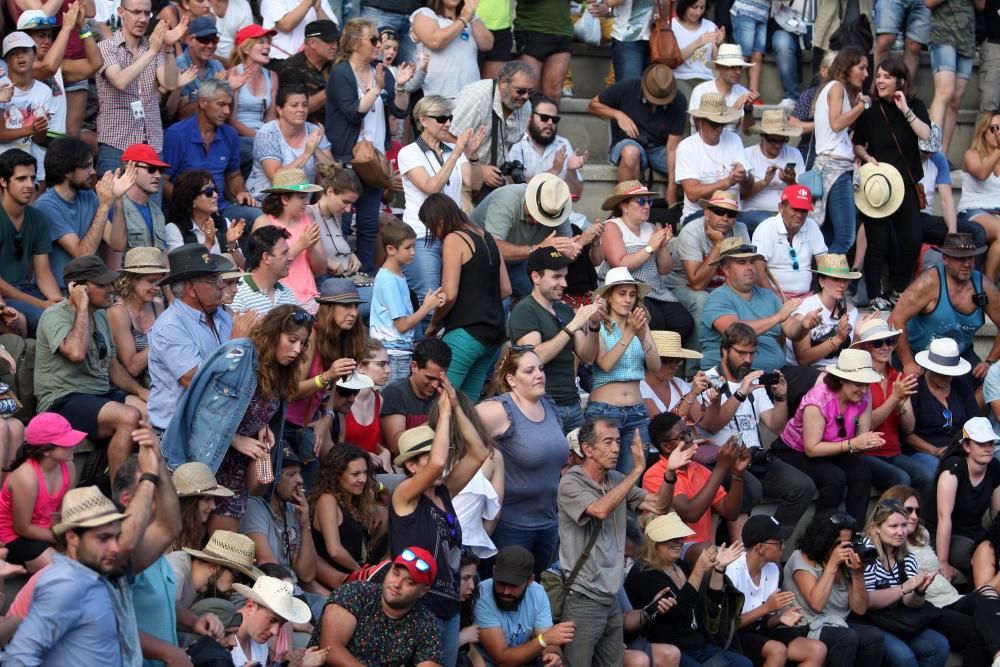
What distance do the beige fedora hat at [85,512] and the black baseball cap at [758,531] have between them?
15.6ft

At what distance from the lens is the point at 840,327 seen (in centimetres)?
1199

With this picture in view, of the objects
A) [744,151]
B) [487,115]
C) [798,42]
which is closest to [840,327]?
[744,151]

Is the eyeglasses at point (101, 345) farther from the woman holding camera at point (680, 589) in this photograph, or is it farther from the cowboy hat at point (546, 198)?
the cowboy hat at point (546, 198)

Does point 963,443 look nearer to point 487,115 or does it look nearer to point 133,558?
point 487,115

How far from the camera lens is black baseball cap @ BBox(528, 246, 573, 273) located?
10.4 metres

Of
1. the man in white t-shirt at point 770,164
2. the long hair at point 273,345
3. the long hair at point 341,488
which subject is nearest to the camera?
the long hair at point 273,345

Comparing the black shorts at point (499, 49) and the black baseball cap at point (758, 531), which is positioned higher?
the black shorts at point (499, 49)

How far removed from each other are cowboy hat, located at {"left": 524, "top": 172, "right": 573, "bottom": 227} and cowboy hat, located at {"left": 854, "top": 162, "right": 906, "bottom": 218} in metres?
3.01

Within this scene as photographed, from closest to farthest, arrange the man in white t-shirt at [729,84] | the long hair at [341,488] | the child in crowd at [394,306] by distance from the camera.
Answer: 1. the long hair at [341,488]
2. the child in crowd at [394,306]
3. the man in white t-shirt at [729,84]

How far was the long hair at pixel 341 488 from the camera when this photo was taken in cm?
911

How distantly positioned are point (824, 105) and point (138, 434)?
7941 mm

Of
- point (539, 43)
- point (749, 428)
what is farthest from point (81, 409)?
point (539, 43)

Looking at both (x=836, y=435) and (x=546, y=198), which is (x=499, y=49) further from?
(x=836, y=435)

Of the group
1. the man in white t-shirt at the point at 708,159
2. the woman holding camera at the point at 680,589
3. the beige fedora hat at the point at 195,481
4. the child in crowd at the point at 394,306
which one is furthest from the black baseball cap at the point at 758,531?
the beige fedora hat at the point at 195,481
